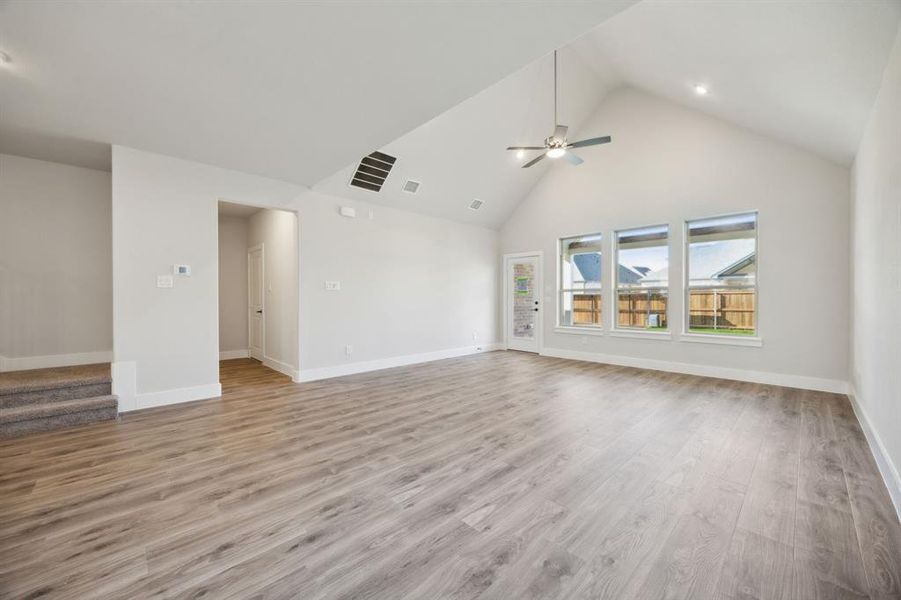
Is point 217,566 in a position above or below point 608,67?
below

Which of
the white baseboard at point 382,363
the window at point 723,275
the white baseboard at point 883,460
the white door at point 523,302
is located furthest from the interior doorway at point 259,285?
the window at point 723,275

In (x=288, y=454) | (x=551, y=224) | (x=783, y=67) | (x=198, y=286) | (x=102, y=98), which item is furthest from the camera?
(x=551, y=224)

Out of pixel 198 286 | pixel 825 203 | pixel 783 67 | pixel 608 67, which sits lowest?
pixel 198 286

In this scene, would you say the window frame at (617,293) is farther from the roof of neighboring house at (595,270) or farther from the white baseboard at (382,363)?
the white baseboard at (382,363)

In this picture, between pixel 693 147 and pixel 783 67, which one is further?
pixel 693 147

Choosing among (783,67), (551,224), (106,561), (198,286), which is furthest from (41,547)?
(551,224)

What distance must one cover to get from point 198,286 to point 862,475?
6243 millimetres

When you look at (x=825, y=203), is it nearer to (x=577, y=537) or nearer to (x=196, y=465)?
(x=577, y=537)

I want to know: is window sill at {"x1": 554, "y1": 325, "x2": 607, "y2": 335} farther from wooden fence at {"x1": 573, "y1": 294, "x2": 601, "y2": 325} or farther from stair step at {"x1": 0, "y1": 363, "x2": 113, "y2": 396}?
stair step at {"x1": 0, "y1": 363, "x2": 113, "y2": 396}

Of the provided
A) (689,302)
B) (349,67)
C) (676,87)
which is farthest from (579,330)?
(349,67)

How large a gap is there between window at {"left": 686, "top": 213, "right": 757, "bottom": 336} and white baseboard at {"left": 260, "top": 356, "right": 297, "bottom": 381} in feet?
20.3

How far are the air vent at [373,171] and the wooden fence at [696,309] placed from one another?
14.5 ft

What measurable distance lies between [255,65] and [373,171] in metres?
2.75

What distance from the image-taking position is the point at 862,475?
2426 millimetres
